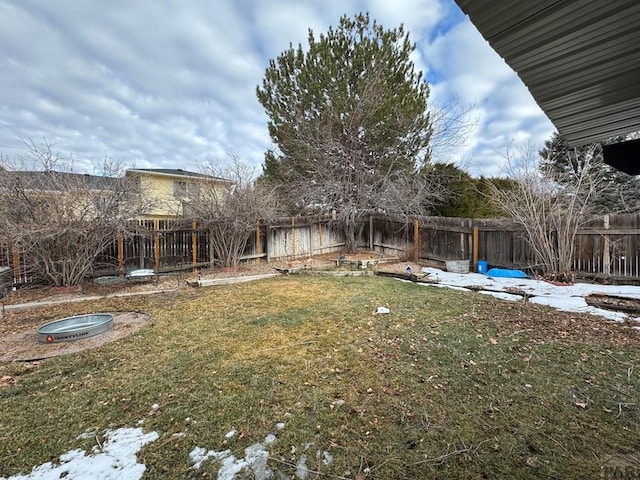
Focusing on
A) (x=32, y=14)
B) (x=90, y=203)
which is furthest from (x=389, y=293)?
(x=32, y=14)

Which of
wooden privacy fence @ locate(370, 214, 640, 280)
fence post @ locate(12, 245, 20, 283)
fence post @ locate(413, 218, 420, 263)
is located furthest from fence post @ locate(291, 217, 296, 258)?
fence post @ locate(12, 245, 20, 283)

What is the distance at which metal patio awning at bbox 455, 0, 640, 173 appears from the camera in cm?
129

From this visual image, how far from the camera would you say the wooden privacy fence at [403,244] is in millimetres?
6145

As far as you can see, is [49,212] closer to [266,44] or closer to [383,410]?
[383,410]

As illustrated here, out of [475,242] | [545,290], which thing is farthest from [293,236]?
[545,290]

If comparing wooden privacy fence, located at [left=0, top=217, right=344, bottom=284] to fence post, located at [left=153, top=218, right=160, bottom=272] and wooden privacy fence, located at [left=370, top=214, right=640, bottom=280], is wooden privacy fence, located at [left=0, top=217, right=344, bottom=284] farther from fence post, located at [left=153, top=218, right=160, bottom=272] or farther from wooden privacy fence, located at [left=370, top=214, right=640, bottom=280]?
wooden privacy fence, located at [left=370, top=214, right=640, bottom=280]

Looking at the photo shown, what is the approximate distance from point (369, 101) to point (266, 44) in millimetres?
4349

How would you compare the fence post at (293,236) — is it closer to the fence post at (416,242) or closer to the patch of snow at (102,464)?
the fence post at (416,242)

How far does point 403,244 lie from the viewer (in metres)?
10.8

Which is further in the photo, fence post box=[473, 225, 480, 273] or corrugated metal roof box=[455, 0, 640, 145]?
fence post box=[473, 225, 480, 273]

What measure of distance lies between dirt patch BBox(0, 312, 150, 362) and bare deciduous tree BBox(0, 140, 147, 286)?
2.11 metres

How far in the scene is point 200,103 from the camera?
13.5 metres

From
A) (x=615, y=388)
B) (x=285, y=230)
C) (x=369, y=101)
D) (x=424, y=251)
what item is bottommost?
(x=615, y=388)

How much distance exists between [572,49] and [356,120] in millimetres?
9453
